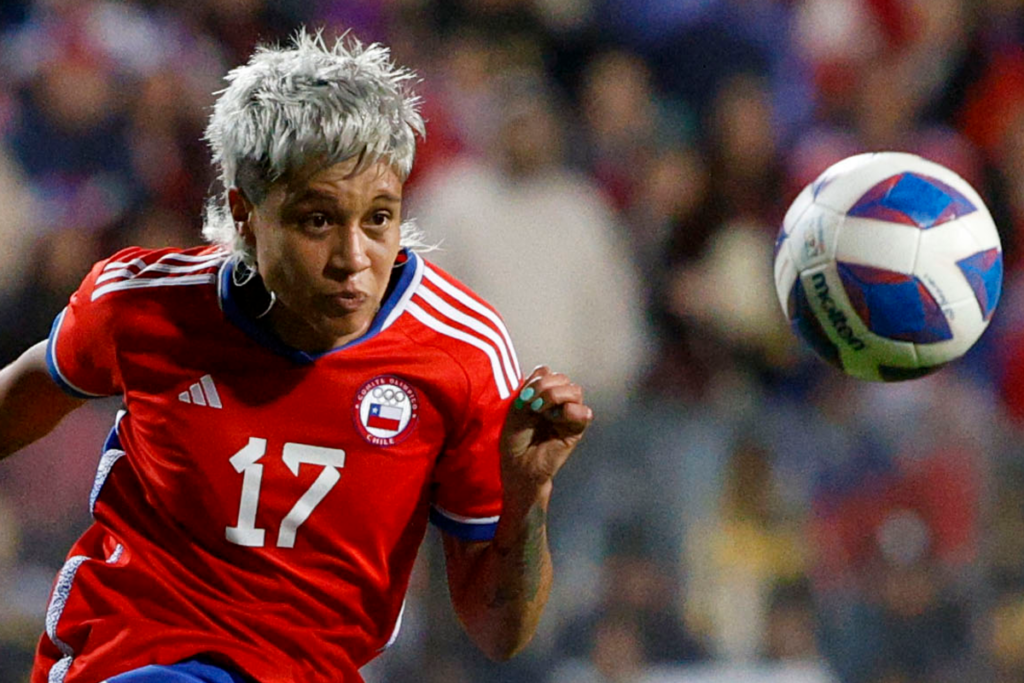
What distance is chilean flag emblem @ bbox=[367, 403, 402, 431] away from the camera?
2572 millimetres

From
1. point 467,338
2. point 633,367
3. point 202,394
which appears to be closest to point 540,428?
point 467,338

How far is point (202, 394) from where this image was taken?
8.41 feet

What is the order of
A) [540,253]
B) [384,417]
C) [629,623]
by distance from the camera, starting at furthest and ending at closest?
[540,253] → [629,623] → [384,417]

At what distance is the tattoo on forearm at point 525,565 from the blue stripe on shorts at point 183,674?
1.63 ft

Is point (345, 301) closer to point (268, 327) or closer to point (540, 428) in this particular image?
point (268, 327)

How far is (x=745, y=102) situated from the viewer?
618 centimetres

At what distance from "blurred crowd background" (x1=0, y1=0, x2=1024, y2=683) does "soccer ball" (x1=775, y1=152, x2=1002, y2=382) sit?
2.39 metres

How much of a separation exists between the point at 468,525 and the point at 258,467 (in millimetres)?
411

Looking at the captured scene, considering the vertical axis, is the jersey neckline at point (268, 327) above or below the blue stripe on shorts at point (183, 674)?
above

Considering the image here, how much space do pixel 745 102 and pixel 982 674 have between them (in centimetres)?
255

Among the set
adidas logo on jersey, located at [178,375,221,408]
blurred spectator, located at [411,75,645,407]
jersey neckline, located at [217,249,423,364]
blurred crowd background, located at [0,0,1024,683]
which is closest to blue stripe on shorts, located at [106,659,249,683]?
adidas logo on jersey, located at [178,375,221,408]

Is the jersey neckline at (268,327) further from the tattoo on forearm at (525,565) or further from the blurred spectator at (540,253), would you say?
the blurred spectator at (540,253)

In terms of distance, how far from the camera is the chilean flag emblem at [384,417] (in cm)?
257

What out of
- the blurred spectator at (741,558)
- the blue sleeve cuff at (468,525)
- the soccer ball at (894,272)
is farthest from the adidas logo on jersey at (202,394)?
the blurred spectator at (741,558)
